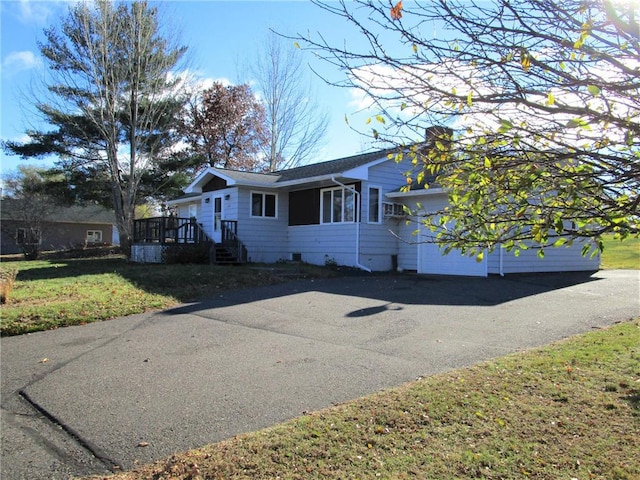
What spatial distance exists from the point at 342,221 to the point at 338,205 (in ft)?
2.34

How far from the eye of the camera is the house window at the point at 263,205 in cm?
1950

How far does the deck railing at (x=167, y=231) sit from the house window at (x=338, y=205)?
4.86 metres

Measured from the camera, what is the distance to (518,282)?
13797 mm

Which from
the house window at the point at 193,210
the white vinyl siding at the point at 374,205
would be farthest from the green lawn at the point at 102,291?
the house window at the point at 193,210

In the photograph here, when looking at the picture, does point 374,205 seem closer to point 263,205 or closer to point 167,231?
point 263,205

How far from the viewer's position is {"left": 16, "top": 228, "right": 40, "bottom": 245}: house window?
86.1ft

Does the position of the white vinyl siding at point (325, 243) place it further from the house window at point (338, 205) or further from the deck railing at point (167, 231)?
the deck railing at point (167, 231)

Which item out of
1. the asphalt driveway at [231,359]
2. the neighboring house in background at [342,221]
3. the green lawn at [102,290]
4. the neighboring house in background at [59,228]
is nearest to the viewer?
the asphalt driveway at [231,359]

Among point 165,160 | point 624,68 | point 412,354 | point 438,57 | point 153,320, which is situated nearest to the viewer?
point 624,68

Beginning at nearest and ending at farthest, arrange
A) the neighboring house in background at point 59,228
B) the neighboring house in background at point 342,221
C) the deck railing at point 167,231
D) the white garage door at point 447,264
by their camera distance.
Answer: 1. the white garage door at point 447,264
2. the neighboring house in background at point 342,221
3. the deck railing at point 167,231
4. the neighboring house in background at point 59,228

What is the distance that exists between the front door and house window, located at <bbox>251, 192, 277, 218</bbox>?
1.71m

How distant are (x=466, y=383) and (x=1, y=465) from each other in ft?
13.4

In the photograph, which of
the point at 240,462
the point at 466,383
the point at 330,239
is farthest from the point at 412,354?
the point at 330,239

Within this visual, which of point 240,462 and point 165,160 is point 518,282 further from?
point 165,160
